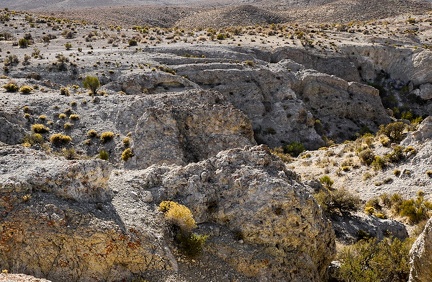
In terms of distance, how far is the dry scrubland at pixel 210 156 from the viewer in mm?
12734

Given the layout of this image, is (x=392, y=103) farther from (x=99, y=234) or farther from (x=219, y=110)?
(x=99, y=234)

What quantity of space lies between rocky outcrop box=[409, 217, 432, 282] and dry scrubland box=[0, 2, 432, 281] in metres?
0.07

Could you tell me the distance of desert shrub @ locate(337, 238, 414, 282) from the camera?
14.9 m

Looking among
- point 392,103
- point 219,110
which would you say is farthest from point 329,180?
point 392,103

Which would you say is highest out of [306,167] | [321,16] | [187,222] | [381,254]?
[321,16]

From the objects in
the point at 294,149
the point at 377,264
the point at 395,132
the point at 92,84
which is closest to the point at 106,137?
the point at 92,84

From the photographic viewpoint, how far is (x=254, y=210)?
14.6m

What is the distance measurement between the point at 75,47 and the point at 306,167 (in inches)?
1438

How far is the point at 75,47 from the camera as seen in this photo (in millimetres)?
52938

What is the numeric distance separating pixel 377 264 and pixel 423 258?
375 cm

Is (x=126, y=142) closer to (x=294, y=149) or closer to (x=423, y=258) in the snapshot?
(x=294, y=149)

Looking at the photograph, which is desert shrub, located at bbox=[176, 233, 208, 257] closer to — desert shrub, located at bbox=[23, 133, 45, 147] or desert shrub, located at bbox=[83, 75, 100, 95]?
desert shrub, located at bbox=[23, 133, 45, 147]

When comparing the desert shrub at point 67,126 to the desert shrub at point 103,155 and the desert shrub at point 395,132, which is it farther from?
the desert shrub at point 395,132

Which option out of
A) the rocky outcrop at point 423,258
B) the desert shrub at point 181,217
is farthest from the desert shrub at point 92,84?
the rocky outcrop at point 423,258
